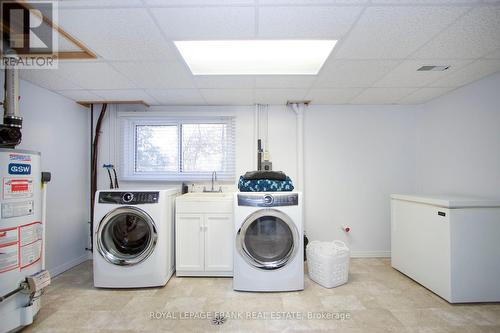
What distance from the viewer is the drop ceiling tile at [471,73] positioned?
203cm

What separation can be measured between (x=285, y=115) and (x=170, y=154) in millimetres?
1728

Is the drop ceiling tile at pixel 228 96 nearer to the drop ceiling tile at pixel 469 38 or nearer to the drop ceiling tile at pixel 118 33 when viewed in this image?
the drop ceiling tile at pixel 118 33

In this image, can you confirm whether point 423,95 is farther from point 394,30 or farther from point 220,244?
point 220,244

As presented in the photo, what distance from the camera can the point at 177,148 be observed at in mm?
3273

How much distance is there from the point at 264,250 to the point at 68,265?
8.02 ft

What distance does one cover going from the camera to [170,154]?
328 centimetres

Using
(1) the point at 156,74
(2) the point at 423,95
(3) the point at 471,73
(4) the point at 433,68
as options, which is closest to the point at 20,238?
(1) the point at 156,74

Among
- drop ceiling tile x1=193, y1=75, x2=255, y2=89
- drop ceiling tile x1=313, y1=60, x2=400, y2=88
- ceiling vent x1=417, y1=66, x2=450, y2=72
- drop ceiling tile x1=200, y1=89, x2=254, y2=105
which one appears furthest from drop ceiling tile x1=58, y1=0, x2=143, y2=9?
ceiling vent x1=417, y1=66, x2=450, y2=72

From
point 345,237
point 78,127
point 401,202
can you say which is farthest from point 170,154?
point 401,202

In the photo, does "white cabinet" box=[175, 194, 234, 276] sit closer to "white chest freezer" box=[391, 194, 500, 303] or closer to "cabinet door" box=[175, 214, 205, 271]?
"cabinet door" box=[175, 214, 205, 271]

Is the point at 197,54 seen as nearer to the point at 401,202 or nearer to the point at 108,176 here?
the point at 108,176

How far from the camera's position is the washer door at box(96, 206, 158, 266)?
7.51 ft

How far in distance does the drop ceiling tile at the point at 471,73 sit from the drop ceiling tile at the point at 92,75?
10.8ft
